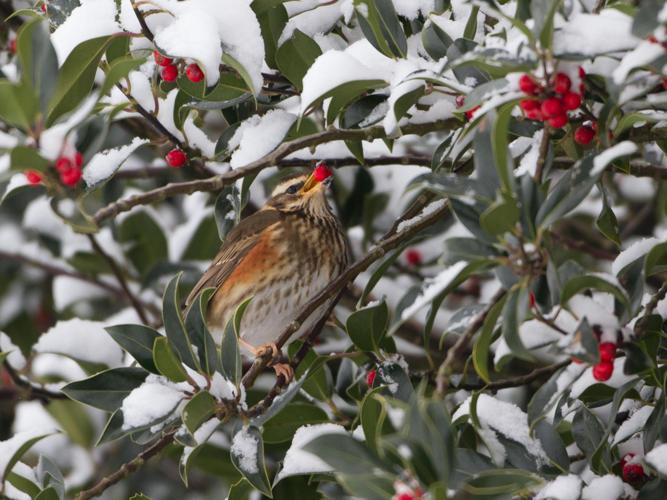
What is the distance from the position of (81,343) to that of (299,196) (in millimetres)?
1039

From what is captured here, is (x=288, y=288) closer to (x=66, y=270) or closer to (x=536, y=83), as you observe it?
(x=66, y=270)

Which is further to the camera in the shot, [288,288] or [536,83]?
[288,288]

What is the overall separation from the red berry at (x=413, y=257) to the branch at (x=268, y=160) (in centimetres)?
185

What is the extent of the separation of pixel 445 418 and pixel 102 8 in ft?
4.35

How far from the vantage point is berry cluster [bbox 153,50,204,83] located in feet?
8.34

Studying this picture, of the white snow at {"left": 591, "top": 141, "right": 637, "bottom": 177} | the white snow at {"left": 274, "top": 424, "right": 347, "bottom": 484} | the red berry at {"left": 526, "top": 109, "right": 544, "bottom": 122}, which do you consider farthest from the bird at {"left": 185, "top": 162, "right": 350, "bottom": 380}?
the white snow at {"left": 591, "top": 141, "right": 637, "bottom": 177}

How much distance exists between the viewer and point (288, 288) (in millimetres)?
3920

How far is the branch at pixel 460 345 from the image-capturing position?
1951mm

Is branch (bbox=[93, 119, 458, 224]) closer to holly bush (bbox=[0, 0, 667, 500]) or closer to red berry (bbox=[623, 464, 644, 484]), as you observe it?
holly bush (bbox=[0, 0, 667, 500])

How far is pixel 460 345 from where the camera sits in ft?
6.62

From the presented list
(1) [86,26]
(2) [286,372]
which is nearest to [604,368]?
(2) [286,372]

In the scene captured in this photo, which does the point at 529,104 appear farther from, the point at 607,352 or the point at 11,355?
the point at 11,355

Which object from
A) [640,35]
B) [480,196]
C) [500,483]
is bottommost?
[500,483]

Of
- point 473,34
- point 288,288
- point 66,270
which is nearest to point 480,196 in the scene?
point 473,34
